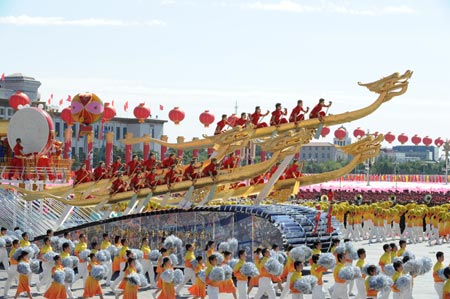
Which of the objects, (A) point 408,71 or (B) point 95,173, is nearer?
(A) point 408,71

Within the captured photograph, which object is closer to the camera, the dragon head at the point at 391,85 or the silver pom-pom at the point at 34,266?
the silver pom-pom at the point at 34,266

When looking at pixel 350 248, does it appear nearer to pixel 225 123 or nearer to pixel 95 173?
pixel 225 123

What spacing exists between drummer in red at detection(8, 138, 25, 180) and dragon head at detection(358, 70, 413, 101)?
10.00 m

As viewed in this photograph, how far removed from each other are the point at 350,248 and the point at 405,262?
274 centimetres

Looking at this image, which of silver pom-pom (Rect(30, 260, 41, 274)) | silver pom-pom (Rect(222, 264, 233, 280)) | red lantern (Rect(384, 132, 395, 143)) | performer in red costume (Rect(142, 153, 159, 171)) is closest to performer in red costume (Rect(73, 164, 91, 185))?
performer in red costume (Rect(142, 153, 159, 171))

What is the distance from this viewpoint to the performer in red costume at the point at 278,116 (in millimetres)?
22656

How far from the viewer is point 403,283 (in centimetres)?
1453

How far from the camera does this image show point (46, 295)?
16.1 m

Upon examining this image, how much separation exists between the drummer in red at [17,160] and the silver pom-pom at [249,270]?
11.4 metres

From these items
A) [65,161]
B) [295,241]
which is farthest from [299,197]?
[295,241]

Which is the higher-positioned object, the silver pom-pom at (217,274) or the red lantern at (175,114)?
the red lantern at (175,114)

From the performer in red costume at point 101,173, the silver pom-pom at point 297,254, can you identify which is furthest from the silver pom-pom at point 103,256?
the performer in red costume at point 101,173

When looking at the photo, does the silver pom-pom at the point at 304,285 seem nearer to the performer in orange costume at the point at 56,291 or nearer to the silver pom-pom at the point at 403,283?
the silver pom-pom at the point at 403,283

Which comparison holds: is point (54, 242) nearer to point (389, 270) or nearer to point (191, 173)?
point (191, 173)
